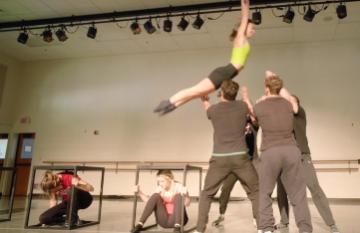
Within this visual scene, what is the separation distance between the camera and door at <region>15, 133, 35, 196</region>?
875cm

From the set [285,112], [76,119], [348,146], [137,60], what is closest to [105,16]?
[137,60]

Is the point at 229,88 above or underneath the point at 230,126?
above

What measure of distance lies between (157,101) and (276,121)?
5.78 meters

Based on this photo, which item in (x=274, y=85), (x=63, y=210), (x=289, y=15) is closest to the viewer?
(x=274, y=85)

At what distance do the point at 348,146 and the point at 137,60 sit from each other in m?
5.33

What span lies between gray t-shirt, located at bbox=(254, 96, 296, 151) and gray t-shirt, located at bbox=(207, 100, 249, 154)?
0.14 metres

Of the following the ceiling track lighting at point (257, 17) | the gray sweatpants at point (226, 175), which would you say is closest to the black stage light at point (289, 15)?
the ceiling track lighting at point (257, 17)

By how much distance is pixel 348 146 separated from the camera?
6.78 metres

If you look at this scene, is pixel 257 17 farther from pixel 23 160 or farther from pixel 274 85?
pixel 23 160

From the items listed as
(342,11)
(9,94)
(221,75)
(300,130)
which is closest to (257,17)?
(342,11)

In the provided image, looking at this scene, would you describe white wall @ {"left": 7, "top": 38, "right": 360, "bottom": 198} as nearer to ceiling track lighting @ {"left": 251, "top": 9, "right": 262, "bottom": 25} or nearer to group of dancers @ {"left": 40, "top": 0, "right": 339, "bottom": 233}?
ceiling track lighting @ {"left": 251, "top": 9, "right": 262, "bottom": 25}

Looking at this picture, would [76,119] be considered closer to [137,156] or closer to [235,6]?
[137,156]

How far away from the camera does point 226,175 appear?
245cm

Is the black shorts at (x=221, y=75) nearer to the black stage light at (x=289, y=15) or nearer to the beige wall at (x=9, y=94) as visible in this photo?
the black stage light at (x=289, y=15)
